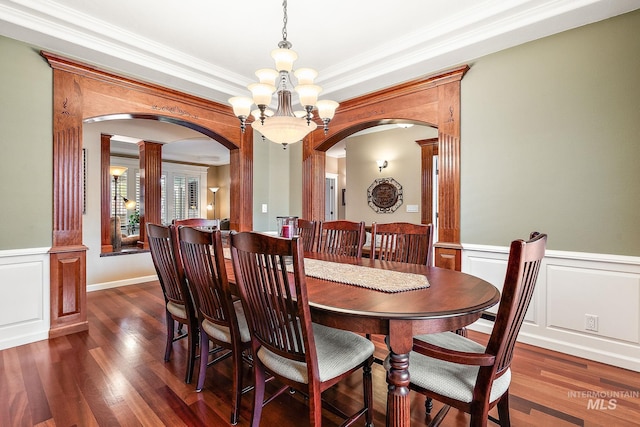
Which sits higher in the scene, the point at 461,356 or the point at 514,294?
the point at 514,294

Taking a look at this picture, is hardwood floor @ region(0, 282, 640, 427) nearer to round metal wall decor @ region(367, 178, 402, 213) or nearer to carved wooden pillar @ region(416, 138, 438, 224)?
carved wooden pillar @ region(416, 138, 438, 224)

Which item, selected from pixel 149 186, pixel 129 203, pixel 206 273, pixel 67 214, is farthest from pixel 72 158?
pixel 129 203

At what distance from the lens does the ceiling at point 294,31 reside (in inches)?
96.0

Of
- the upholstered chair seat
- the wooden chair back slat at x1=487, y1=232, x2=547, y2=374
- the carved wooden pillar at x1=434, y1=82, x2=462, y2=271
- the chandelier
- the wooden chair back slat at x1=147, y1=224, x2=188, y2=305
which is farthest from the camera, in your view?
the carved wooden pillar at x1=434, y1=82, x2=462, y2=271

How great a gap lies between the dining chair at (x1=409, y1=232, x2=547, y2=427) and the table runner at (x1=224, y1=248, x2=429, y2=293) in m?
0.35

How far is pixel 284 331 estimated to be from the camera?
1.37 meters

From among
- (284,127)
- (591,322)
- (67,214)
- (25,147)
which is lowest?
(591,322)

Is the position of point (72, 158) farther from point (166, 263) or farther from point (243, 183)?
point (243, 183)

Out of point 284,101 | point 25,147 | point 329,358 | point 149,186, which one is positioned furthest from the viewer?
point 149,186

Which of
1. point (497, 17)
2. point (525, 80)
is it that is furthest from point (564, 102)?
point (497, 17)

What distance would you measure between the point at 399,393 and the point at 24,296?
127 inches

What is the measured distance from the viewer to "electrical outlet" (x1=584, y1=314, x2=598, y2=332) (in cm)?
242

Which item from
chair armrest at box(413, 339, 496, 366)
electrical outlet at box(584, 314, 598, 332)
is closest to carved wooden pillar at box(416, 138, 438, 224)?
electrical outlet at box(584, 314, 598, 332)

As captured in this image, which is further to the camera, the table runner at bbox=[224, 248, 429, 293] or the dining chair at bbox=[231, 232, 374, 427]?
the table runner at bbox=[224, 248, 429, 293]
